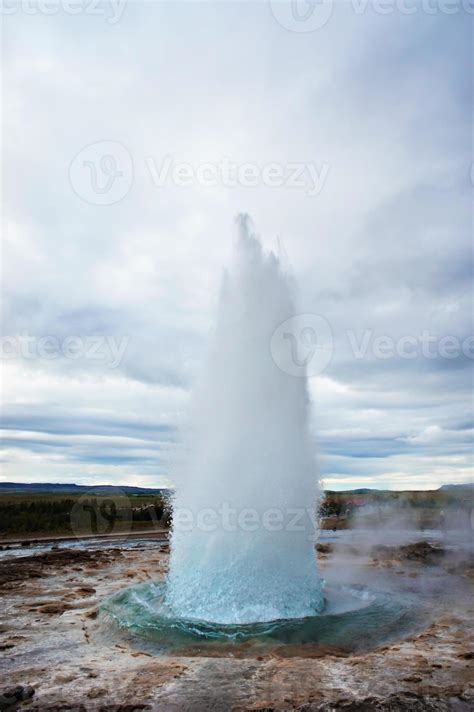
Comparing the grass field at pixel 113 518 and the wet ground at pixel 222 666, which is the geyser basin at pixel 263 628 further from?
the grass field at pixel 113 518

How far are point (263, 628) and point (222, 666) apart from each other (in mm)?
3025

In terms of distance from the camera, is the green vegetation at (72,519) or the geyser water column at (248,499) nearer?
the geyser water column at (248,499)

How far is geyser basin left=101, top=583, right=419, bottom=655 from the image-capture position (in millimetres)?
12211

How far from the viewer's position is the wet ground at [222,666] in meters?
8.63

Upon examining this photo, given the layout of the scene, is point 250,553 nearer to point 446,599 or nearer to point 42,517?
point 446,599

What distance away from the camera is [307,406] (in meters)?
17.1

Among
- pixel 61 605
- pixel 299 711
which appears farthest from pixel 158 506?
pixel 299 711

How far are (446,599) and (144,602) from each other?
10.1 metres
